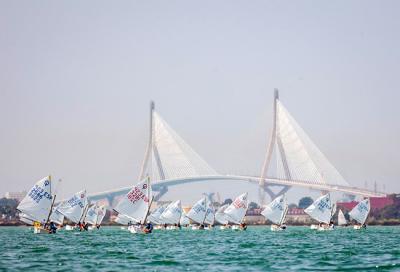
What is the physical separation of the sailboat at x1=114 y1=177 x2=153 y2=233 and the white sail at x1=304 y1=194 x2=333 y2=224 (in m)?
29.3

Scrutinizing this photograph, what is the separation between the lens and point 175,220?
133000 mm

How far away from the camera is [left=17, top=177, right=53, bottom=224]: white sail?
92.8 meters

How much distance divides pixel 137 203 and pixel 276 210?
1048 inches

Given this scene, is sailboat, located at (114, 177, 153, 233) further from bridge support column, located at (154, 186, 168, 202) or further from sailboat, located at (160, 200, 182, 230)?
bridge support column, located at (154, 186, 168, 202)

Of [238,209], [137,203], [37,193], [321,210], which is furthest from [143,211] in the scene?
[321,210]

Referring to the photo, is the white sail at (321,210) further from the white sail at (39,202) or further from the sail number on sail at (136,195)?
the white sail at (39,202)

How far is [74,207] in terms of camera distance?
114m

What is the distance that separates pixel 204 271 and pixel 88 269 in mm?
5407

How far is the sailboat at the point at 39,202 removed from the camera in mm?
92750

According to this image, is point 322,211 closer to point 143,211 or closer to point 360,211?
point 360,211

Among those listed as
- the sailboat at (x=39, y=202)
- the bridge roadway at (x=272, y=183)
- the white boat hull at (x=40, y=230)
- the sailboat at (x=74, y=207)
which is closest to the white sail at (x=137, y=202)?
the sailboat at (x=39, y=202)

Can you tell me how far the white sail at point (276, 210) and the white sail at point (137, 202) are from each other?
75.3 feet

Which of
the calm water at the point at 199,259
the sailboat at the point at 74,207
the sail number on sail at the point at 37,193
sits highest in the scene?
the sail number on sail at the point at 37,193

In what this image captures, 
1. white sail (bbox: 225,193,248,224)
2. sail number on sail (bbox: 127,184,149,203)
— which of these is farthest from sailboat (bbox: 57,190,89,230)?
white sail (bbox: 225,193,248,224)
